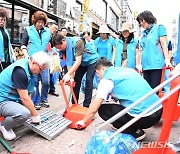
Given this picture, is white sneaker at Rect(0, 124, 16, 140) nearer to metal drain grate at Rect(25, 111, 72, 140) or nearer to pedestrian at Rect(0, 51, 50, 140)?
pedestrian at Rect(0, 51, 50, 140)

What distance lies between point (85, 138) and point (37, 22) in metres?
2.05

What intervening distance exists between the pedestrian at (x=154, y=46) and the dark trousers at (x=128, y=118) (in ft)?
3.51

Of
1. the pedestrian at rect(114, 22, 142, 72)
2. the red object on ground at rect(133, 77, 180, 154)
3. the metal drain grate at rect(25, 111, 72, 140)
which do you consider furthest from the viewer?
the pedestrian at rect(114, 22, 142, 72)

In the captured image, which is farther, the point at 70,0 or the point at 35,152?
the point at 70,0

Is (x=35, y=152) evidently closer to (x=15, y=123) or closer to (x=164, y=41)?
(x=15, y=123)

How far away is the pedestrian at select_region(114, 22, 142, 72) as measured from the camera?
4891 mm

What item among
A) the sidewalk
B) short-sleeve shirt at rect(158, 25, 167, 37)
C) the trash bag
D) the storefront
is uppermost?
the storefront

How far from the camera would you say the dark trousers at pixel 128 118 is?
114 inches

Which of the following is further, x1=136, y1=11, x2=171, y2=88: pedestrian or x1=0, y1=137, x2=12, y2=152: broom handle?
x1=136, y1=11, x2=171, y2=88: pedestrian

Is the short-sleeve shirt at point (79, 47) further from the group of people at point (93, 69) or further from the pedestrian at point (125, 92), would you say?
the pedestrian at point (125, 92)

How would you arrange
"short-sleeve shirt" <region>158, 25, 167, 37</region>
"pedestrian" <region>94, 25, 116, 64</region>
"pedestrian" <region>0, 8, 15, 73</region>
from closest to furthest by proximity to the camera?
"short-sleeve shirt" <region>158, 25, 167, 37</region> → "pedestrian" <region>0, 8, 15, 73</region> → "pedestrian" <region>94, 25, 116, 64</region>

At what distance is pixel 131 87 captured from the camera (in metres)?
2.83

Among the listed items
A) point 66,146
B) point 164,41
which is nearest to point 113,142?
point 66,146

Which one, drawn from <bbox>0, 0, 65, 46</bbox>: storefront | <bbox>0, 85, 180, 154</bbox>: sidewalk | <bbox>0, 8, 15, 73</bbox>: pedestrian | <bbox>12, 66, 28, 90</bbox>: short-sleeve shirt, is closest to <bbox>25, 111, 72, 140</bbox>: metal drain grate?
<bbox>0, 85, 180, 154</bbox>: sidewalk
